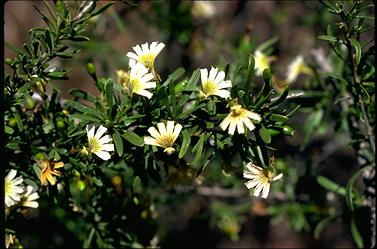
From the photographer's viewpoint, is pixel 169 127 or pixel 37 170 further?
pixel 37 170

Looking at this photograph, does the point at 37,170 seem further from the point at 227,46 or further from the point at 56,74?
the point at 227,46

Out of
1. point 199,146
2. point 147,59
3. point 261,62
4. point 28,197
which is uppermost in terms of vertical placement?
point 261,62

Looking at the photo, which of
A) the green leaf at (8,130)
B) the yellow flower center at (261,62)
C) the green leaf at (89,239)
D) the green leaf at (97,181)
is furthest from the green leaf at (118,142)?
the yellow flower center at (261,62)

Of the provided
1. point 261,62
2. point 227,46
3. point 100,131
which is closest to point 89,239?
point 100,131

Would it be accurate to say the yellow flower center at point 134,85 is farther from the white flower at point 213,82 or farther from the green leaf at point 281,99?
the green leaf at point 281,99

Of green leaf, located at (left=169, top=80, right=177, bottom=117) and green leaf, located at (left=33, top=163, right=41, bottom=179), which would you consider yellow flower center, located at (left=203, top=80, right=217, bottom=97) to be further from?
green leaf, located at (left=33, top=163, right=41, bottom=179)

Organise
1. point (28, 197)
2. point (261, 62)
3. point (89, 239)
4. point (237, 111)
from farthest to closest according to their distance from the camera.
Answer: point (261, 62)
point (89, 239)
point (28, 197)
point (237, 111)
